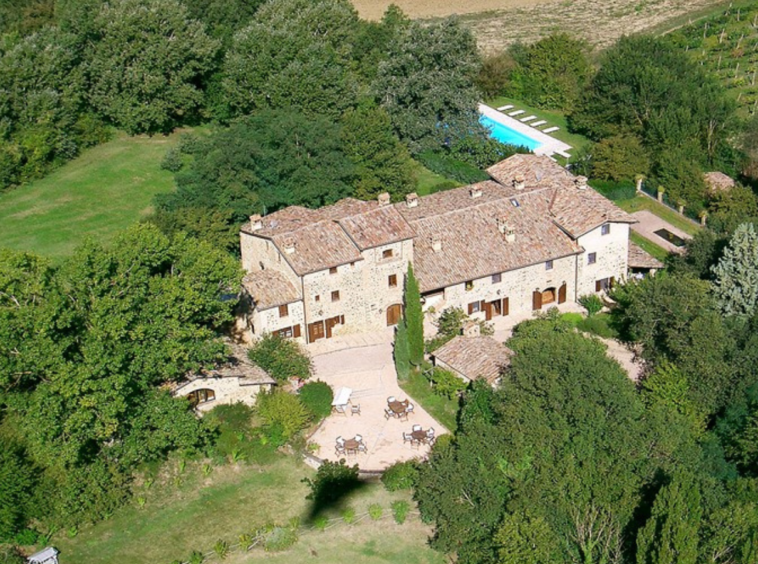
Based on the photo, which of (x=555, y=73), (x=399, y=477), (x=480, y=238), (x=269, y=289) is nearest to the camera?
(x=399, y=477)

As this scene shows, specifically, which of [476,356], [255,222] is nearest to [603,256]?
[476,356]

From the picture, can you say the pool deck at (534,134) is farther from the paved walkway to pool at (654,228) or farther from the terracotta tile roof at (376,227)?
the terracotta tile roof at (376,227)

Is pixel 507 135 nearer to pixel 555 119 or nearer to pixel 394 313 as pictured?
pixel 555 119

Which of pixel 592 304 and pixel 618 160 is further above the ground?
pixel 618 160

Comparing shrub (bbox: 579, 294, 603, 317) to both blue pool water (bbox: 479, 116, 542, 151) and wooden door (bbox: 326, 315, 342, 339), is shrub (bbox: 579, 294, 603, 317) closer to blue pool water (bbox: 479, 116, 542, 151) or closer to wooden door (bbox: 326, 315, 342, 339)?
wooden door (bbox: 326, 315, 342, 339)

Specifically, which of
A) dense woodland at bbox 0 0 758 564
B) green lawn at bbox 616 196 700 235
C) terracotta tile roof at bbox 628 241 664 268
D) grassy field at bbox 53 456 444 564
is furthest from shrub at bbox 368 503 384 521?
green lawn at bbox 616 196 700 235

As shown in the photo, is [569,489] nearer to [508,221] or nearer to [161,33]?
[508,221]

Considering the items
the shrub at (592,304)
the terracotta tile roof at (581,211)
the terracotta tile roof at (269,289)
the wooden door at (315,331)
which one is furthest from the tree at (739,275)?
the terracotta tile roof at (269,289)
